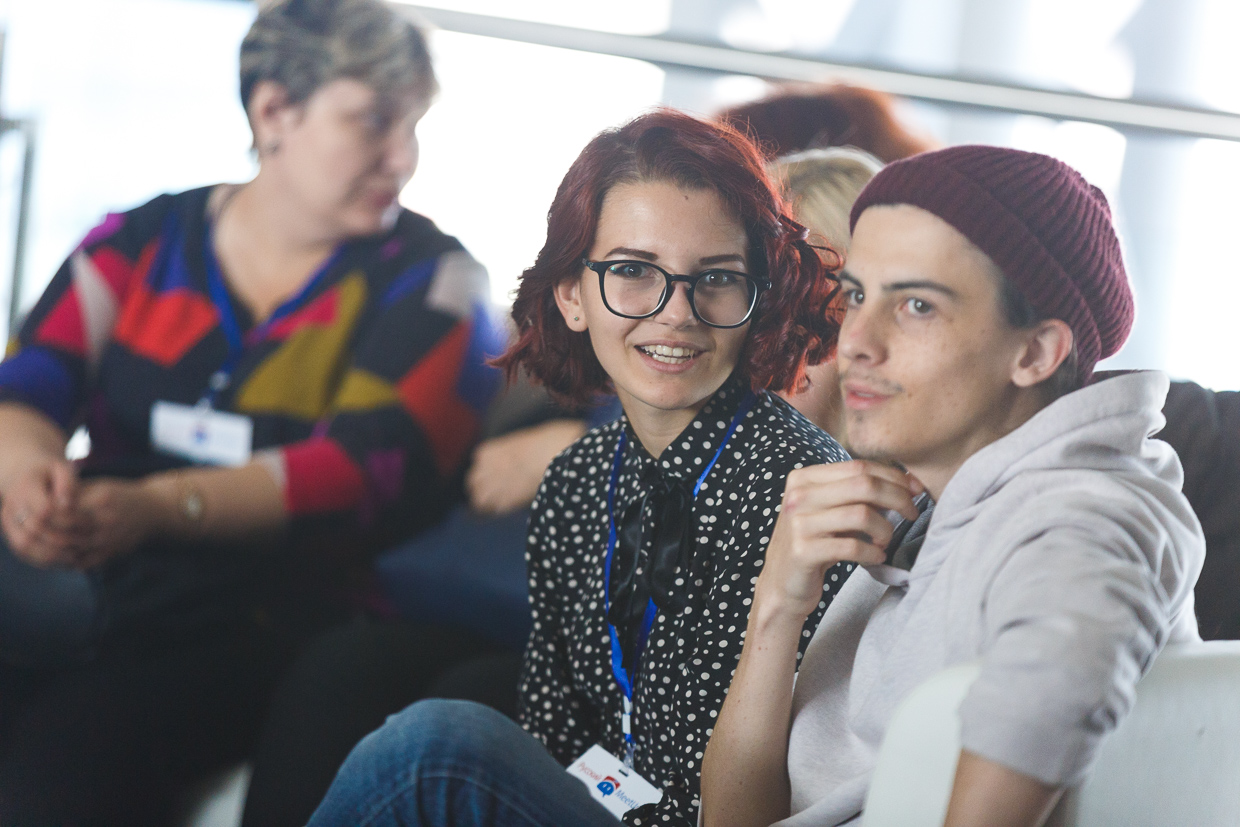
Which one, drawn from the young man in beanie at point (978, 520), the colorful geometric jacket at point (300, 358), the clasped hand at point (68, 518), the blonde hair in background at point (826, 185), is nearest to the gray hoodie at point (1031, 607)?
the young man in beanie at point (978, 520)

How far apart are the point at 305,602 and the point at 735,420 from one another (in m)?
0.91

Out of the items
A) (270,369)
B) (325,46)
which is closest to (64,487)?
(270,369)

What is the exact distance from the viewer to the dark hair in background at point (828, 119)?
1351 mm

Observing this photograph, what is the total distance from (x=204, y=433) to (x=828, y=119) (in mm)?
1017

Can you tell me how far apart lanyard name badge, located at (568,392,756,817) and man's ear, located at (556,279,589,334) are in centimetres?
13

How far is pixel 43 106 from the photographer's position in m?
2.07

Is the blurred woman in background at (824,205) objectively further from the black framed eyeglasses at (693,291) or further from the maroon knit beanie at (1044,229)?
the maroon knit beanie at (1044,229)

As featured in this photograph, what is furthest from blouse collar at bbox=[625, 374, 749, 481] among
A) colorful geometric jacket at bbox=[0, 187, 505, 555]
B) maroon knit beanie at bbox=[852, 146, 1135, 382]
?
colorful geometric jacket at bbox=[0, 187, 505, 555]

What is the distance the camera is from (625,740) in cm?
94

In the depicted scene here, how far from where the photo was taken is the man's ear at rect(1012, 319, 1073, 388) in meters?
0.65

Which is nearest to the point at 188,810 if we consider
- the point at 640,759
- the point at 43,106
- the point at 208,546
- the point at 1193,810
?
the point at 208,546

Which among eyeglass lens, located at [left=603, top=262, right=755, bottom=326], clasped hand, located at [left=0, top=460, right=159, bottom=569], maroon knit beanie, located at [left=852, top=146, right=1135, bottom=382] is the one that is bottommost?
clasped hand, located at [left=0, top=460, right=159, bottom=569]

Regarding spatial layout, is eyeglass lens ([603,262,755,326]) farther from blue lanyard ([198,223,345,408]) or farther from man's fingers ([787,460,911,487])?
blue lanyard ([198,223,345,408])

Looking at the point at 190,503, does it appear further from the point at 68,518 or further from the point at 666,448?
the point at 666,448
